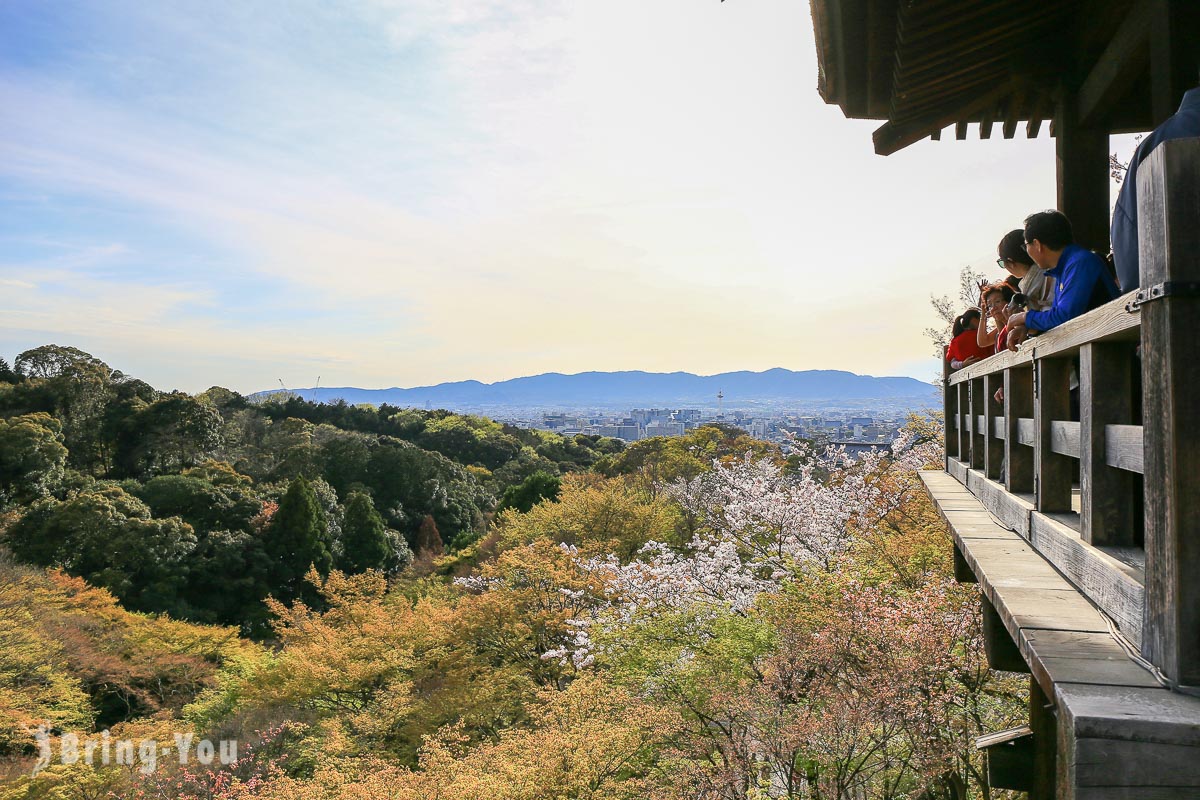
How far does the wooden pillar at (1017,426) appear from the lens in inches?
86.8

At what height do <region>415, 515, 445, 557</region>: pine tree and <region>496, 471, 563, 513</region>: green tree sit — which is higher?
<region>496, 471, 563, 513</region>: green tree

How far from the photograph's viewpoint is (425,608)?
1303cm

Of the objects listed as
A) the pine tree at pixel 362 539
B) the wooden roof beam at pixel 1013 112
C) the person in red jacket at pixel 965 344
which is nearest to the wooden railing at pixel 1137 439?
the person in red jacket at pixel 965 344

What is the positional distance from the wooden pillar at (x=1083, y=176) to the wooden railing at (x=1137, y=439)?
157 cm

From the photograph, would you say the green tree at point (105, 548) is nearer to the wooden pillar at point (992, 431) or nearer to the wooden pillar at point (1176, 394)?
the wooden pillar at point (992, 431)

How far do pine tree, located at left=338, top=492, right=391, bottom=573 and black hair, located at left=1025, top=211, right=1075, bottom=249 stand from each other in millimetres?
23216

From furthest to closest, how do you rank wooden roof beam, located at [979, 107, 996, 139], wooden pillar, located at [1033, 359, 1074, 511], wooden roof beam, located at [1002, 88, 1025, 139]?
wooden roof beam, located at [979, 107, 996, 139]
wooden roof beam, located at [1002, 88, 1025, 139]
wooden pillar, located at [1033, 359, 1074, 511]

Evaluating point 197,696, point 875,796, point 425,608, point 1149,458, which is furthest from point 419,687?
point 1149,458

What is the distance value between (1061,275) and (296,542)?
72.6ft

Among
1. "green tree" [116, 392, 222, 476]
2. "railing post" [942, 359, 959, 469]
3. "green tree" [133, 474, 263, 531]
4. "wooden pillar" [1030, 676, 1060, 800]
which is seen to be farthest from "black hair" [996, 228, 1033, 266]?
"green tree" [116, 392, 222, 476]

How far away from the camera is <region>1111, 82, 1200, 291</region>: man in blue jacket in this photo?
4.56ft

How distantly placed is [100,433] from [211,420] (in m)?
3.56

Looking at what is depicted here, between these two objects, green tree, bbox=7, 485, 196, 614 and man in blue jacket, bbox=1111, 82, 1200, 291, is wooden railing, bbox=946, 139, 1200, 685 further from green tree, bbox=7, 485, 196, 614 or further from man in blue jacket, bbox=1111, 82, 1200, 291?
green tree, bbox=7, 485, 196, 614

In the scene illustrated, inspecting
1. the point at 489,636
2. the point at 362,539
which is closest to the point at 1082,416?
the point at 489,636
